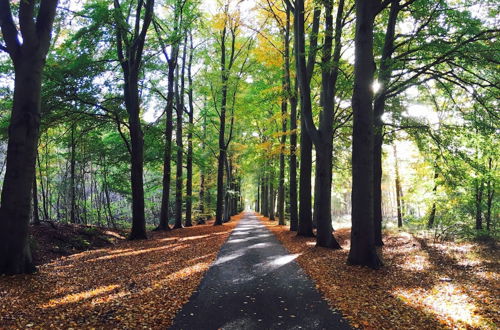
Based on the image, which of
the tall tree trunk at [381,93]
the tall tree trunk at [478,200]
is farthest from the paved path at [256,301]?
the tall tree trunk at [478,200]

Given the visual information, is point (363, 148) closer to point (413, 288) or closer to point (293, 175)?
point (413, 288)

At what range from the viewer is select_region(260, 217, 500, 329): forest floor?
464cm

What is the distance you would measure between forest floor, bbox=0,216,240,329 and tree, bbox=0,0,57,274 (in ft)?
2.01

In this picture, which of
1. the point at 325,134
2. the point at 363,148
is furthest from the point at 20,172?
the point at 325,134

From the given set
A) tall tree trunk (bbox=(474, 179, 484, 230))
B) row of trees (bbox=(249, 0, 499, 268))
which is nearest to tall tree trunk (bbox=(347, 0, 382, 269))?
row of trees (bbox=(249, 0, 499, 268))

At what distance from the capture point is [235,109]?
23.9 m

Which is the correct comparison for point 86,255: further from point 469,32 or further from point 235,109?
point 235,109

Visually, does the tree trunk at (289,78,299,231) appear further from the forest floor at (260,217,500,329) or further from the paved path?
the paved path

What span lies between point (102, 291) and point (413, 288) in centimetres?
605

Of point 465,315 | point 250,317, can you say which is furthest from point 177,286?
point 465,315

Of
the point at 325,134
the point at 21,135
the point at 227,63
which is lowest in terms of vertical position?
the point at 21,135

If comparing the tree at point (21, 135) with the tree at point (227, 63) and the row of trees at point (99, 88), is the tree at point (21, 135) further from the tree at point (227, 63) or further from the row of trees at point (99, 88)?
the tree at point (227, 63)

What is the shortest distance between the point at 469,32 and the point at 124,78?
12.6m

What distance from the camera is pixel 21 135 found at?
680cm
